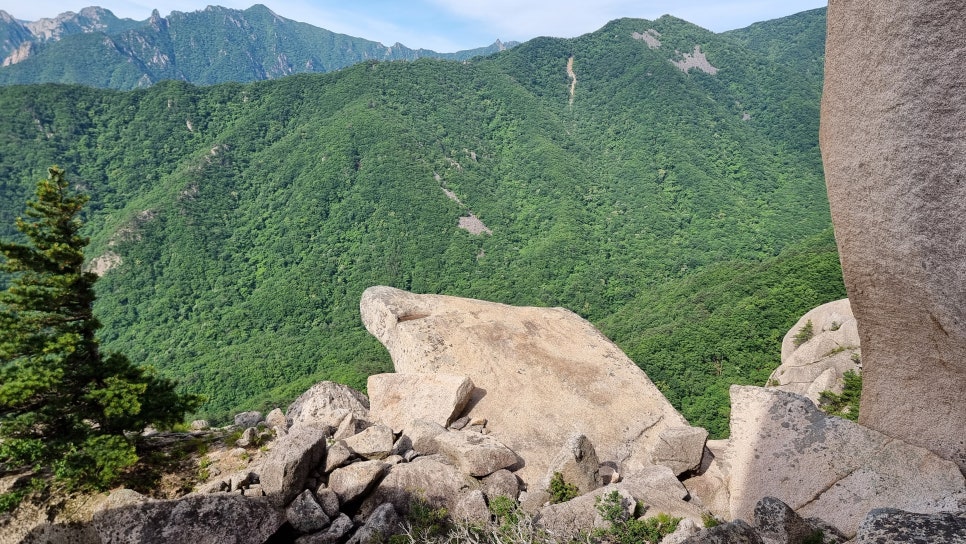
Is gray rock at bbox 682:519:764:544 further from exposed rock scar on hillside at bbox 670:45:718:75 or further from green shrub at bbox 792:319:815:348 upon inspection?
exposed rock scar on hillside at bbox 670:45:718:75

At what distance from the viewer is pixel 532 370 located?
17.6 m

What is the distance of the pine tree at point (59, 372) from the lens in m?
8.90

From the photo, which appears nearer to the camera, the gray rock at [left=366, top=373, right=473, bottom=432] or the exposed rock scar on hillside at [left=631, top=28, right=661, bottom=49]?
the gray rock at [left=366, top=373, right=473, bottom=432]

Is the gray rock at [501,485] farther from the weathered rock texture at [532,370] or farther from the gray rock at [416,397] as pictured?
the gray rock at [416,397]

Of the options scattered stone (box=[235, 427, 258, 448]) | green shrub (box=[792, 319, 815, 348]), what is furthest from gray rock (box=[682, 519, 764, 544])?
green shrub (box=[792, 319, 815, 348])

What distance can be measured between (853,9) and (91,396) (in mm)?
14179

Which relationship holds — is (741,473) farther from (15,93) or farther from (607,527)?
(15,93)

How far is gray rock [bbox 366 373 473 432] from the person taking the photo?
47.5ft

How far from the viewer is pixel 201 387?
198 feet

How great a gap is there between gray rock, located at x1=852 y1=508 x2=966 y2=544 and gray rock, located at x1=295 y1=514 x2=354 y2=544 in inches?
288

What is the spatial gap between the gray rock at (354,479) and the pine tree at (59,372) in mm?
3674

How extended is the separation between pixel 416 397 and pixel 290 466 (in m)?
6.33

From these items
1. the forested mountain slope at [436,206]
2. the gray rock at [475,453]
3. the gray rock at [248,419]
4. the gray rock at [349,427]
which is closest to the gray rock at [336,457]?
the gray rock at [349,427]

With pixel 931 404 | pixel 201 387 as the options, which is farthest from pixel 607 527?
pixel 201 387
